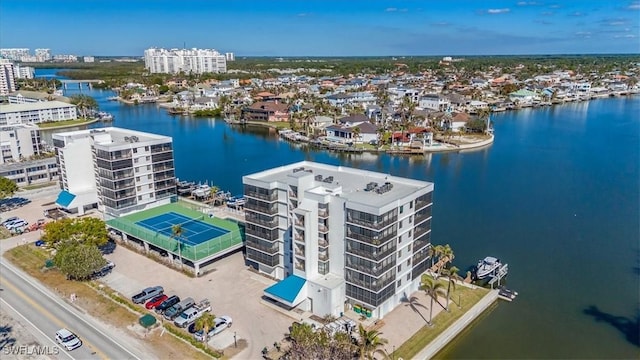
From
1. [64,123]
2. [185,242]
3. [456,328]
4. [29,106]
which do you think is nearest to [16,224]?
[185,242]

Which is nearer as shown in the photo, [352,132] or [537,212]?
[537,212]

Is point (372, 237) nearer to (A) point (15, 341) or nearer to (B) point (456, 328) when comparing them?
(B) point (456, 328)

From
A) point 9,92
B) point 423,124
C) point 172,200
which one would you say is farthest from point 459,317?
point 9,92

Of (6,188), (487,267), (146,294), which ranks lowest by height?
(487,267)

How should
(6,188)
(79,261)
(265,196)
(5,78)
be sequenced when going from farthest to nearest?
(5,78)
(6,188)
(79,261)
(265,196)

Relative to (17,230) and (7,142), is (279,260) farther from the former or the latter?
(7,142)

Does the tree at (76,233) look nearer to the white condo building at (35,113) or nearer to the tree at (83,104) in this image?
the white condo building at (35,113)

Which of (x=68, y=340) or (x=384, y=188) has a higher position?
(x=384, y=188)

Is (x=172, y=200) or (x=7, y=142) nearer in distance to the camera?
(x=172, y=200)
